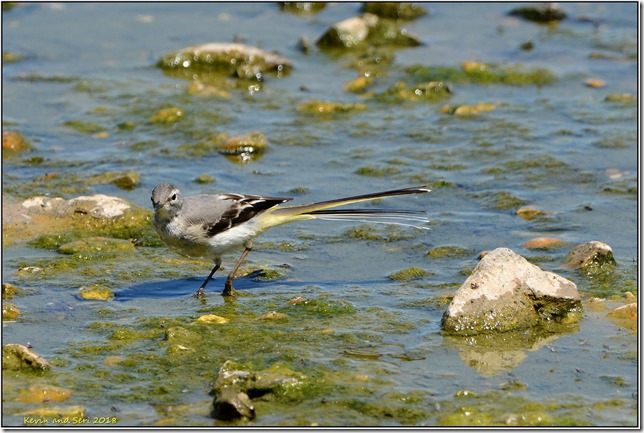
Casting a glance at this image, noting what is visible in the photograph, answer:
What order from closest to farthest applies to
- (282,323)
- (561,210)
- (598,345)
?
1. (598,345)
2. (282,323)
3. (561,210)

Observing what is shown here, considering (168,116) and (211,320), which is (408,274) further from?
(168,116)

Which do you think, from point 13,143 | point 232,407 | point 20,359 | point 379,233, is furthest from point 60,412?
point 13,143

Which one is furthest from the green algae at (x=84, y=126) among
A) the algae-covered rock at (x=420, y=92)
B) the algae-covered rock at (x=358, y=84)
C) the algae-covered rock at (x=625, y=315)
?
the algae-covered rock at (x=625, y=315)

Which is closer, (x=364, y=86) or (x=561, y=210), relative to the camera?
(x=561, y=210)

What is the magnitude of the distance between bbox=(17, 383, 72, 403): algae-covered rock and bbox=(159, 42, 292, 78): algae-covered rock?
9654 mm

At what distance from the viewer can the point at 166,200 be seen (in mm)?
9312

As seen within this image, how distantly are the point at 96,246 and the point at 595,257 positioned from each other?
4.78m

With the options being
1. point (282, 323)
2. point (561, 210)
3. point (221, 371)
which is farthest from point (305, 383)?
point (561, 210)

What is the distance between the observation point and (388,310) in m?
8.80

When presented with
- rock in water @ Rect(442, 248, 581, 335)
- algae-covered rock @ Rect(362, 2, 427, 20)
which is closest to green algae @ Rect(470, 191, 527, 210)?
rock in water @ Rect(442, 248, 581, 335)

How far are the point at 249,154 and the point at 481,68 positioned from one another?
469 cm

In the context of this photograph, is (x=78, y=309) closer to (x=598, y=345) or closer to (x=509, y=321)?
(x=509, y=321)

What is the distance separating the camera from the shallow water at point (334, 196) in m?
7.21

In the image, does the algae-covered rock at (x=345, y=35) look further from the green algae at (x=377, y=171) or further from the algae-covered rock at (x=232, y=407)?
the algae-covered rock at (x=232, y=407)
